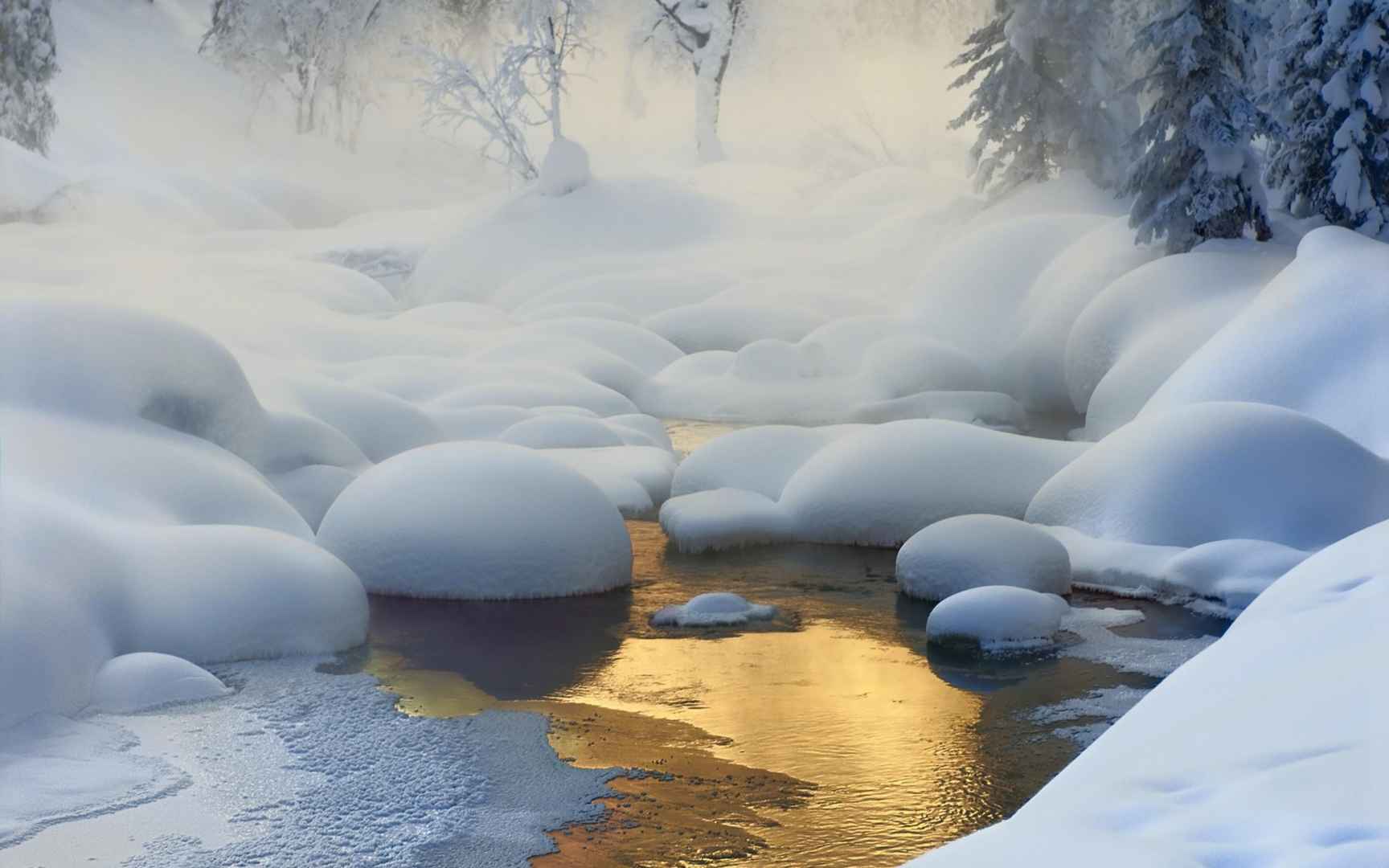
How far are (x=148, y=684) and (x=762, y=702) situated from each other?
2.88m

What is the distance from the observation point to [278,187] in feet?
123

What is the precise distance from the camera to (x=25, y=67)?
103 ft

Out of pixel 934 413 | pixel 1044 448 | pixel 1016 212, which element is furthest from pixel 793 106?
pixel 1044 448

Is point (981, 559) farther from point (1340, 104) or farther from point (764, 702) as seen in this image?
point (1340, 104)

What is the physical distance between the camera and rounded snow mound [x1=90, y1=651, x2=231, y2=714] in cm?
716

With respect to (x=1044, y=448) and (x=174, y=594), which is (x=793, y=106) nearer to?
(x=1044, y=448)

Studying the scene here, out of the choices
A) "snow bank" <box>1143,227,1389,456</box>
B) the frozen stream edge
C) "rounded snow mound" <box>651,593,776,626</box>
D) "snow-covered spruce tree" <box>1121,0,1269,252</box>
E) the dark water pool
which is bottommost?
the frozen stream edge

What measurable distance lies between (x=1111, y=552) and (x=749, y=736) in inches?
160

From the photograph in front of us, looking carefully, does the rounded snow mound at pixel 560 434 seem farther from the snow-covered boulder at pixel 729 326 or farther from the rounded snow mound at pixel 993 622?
the snow-covered boulder at pixel 729 326

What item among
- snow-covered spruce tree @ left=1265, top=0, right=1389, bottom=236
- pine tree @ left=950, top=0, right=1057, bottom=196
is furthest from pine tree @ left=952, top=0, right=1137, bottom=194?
snow-covered spruce tree @ left=1265, top=0, right=1389, bottom=236

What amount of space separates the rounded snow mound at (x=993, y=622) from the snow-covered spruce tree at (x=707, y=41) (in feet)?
88.3

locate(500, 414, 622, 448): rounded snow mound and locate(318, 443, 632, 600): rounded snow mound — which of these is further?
locate(500, 414, 622, 448): rounded snow mound

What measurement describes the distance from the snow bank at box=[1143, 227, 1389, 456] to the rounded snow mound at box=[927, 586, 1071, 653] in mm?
3832

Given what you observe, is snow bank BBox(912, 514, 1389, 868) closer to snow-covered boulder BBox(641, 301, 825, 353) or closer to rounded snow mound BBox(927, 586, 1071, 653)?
rounded snow mound BBox(927, 586, 1071, 653)
